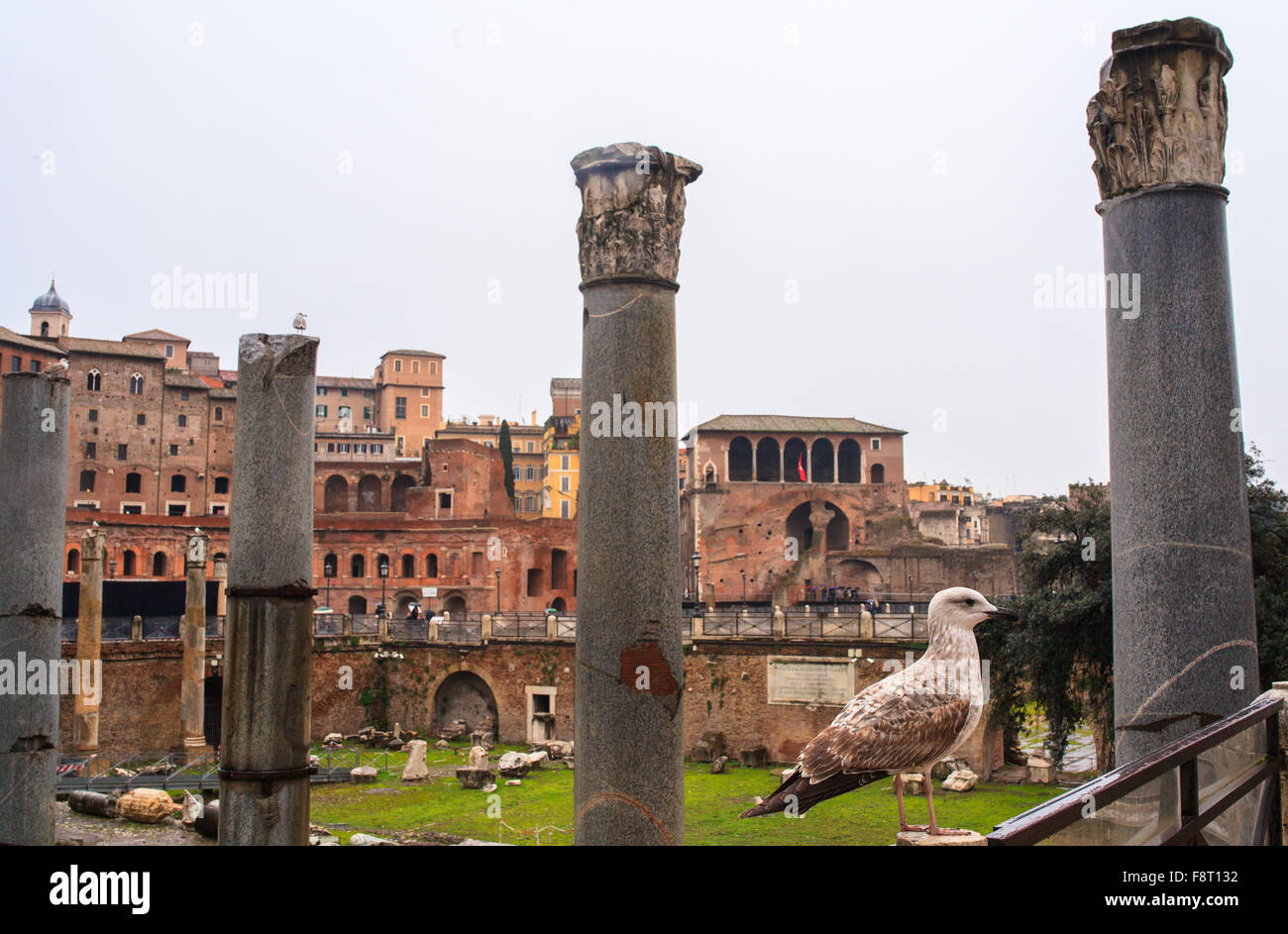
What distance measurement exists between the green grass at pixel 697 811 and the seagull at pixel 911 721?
10829mm

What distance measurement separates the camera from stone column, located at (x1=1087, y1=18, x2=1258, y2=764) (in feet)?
14.6

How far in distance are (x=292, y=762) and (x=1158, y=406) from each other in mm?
3988

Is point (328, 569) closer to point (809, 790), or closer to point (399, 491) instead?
point (399, 491)

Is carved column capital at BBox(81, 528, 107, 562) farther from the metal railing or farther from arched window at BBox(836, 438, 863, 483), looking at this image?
arched window at BBox(836, 438, 863, 483)

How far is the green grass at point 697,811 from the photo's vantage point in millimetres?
15891

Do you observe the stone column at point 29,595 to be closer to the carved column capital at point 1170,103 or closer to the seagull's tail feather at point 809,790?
the seagull's tail feather at point 809,790

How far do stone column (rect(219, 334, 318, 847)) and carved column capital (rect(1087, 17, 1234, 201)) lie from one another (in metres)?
3.86

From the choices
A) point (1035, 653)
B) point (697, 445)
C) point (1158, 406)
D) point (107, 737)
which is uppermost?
point (697, 445)

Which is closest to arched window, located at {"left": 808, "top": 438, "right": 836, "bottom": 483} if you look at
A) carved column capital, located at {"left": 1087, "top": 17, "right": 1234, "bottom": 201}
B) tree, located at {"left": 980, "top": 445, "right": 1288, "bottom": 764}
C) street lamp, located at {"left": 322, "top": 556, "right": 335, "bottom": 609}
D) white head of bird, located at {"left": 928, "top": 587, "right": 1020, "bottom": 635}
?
street lamp, located at {"left": 322, "top": 556, "right": 335, "bottom": 609}

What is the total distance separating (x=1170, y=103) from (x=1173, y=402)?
1.26 metres

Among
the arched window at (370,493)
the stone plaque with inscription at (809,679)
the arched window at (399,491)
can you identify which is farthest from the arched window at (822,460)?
the stone plaque with inscription at (809,679)

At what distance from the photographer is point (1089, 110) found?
4895 mm
